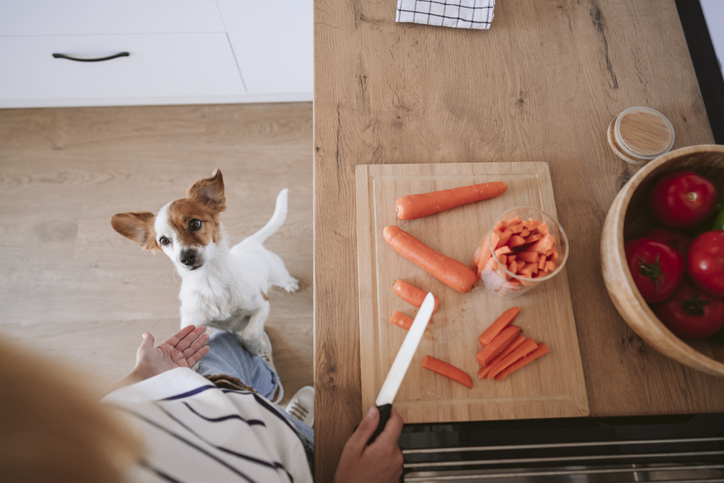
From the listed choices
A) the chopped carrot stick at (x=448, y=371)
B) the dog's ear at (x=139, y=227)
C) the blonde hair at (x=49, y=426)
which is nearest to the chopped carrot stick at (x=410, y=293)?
the chopped carrot stick at (x=448, y=371)

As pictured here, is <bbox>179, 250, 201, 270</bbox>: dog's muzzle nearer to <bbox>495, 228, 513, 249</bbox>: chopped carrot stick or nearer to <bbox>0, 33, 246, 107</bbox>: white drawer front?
<bbox>495, 228, 513, 249</bbox>: chopped carrot stick

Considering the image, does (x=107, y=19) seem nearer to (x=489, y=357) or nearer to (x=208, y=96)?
(x=208, y=96)

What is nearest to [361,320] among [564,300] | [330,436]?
[330,436]

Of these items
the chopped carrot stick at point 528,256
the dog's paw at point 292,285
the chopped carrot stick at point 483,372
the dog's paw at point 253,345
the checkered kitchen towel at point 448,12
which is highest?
the checkered kitchen towel at point 448,12

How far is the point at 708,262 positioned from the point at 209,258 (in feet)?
4.36

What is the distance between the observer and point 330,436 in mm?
798

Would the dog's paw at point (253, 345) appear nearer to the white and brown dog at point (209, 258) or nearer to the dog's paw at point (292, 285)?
the white and brown dog at point (209, 258)

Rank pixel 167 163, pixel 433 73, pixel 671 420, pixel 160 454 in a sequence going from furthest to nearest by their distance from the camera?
pixel 167 163 < pixel 433 73 < pixel 671 420 < pixel 160 454

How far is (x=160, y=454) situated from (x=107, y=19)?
6.49ft

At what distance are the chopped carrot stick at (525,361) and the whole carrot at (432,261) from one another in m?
0.20

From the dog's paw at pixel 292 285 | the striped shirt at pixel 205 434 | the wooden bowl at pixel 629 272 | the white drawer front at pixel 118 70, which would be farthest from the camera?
the dog's paw at pixel 292 285

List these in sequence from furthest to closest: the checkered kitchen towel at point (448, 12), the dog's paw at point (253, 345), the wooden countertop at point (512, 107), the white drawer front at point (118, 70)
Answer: the white drawer front at point (118, 70) → the dog's paw at point (253, 345) → the checkered kitchen towel at point (448, 12) → the wooden countertop at point (512, 107)

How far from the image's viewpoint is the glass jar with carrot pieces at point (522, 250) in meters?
0.79

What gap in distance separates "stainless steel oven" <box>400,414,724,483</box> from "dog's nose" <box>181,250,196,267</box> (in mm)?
829
